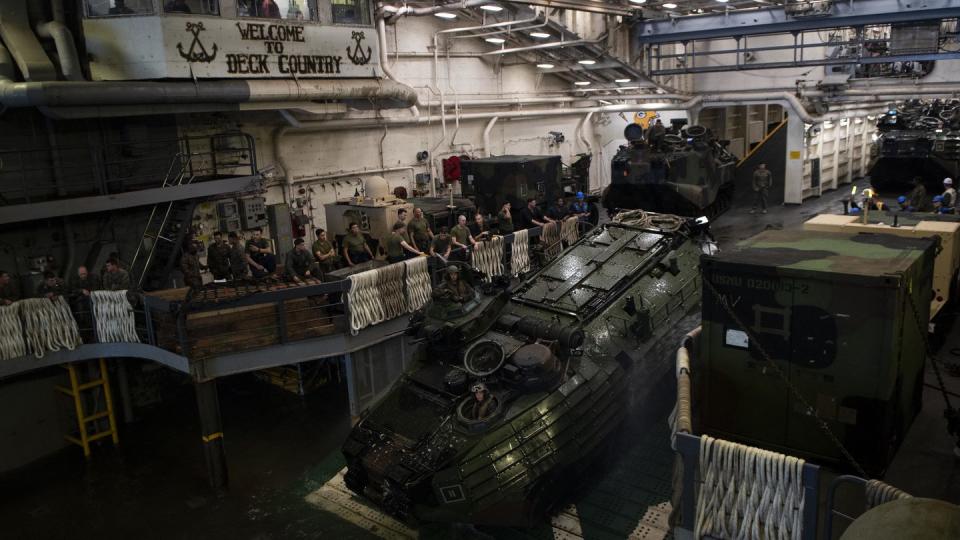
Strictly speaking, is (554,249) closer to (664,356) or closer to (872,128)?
(664,356)

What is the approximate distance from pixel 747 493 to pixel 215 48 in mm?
11313

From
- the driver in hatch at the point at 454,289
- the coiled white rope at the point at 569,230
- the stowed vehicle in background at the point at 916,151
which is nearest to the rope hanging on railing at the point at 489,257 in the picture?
the coiled white rope at the point at 569,230

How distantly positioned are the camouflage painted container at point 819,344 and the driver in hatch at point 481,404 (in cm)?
222

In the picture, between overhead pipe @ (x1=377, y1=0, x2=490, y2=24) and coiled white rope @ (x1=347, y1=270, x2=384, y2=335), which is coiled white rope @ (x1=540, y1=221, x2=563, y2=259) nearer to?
coiled white rope @ (x1=347, y1=270, x2=384, y2=335)

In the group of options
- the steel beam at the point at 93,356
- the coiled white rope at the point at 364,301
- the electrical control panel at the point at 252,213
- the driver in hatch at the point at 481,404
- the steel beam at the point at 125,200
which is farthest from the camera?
the electrical control panel at the point at 252,213

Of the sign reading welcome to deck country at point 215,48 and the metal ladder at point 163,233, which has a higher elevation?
the sign reading welcome to deck country at point 215,48

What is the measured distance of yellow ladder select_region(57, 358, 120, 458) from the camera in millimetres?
11305

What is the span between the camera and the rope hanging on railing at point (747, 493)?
4488 mm

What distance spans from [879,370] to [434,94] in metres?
16.3

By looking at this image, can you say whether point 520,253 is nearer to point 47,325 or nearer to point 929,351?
point 47,325

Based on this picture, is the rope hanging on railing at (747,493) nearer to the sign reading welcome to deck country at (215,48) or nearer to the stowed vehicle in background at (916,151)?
the sign reading welcome to deck country at (215,48)

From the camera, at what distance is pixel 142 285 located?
12938 millimetres

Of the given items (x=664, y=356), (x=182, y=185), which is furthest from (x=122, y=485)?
(x=664, y=356)

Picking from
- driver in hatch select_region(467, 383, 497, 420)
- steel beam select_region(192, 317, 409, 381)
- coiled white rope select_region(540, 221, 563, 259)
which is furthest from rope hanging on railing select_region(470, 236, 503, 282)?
driver in hatch select_region(467, 383, 497, 420)
